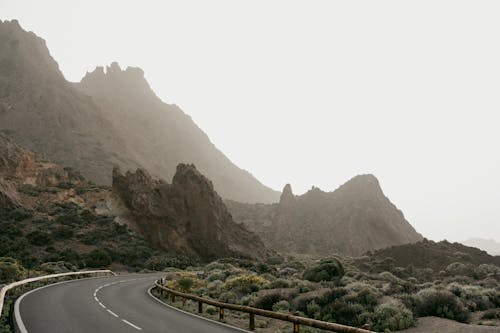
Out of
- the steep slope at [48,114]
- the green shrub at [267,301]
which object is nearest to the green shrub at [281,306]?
the green shrub at [267,301]

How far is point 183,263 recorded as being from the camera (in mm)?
55188

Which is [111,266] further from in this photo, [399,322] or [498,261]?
[498,261]

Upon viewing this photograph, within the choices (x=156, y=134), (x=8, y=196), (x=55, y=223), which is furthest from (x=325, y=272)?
(x=156, y=134)

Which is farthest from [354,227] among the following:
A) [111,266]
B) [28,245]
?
[28,245]

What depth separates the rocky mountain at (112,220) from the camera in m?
50.8

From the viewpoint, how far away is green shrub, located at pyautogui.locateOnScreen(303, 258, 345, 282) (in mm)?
26859

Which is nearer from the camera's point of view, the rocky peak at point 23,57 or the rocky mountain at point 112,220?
the rocky mountain at point 112,220

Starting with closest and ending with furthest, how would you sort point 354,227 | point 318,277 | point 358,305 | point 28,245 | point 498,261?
point 358,305
point 318,277
point 28,245
point 498,261
point 354,227

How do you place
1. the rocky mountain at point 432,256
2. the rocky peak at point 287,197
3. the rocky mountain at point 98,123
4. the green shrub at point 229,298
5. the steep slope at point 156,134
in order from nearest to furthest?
the green shrub at point 229,298 → the rocky mountain at point 432,256 → the rocky mountain at point 98,123 → the rocky peak at point 287,197 → the steep slope at point 156,134

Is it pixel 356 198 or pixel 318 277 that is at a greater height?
pixel 356 198

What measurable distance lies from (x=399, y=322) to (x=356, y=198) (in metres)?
104

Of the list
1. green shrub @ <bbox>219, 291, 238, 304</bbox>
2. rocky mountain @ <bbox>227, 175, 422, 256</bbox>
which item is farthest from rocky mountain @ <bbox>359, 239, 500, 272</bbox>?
green shrub @ <bbox>219, 291, 238, 304</bbox>

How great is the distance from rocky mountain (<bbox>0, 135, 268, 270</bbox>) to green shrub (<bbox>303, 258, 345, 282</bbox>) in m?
28.7

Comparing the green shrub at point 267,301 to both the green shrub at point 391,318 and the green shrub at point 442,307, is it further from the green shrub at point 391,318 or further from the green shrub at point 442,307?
the green shrub at point 442,307
